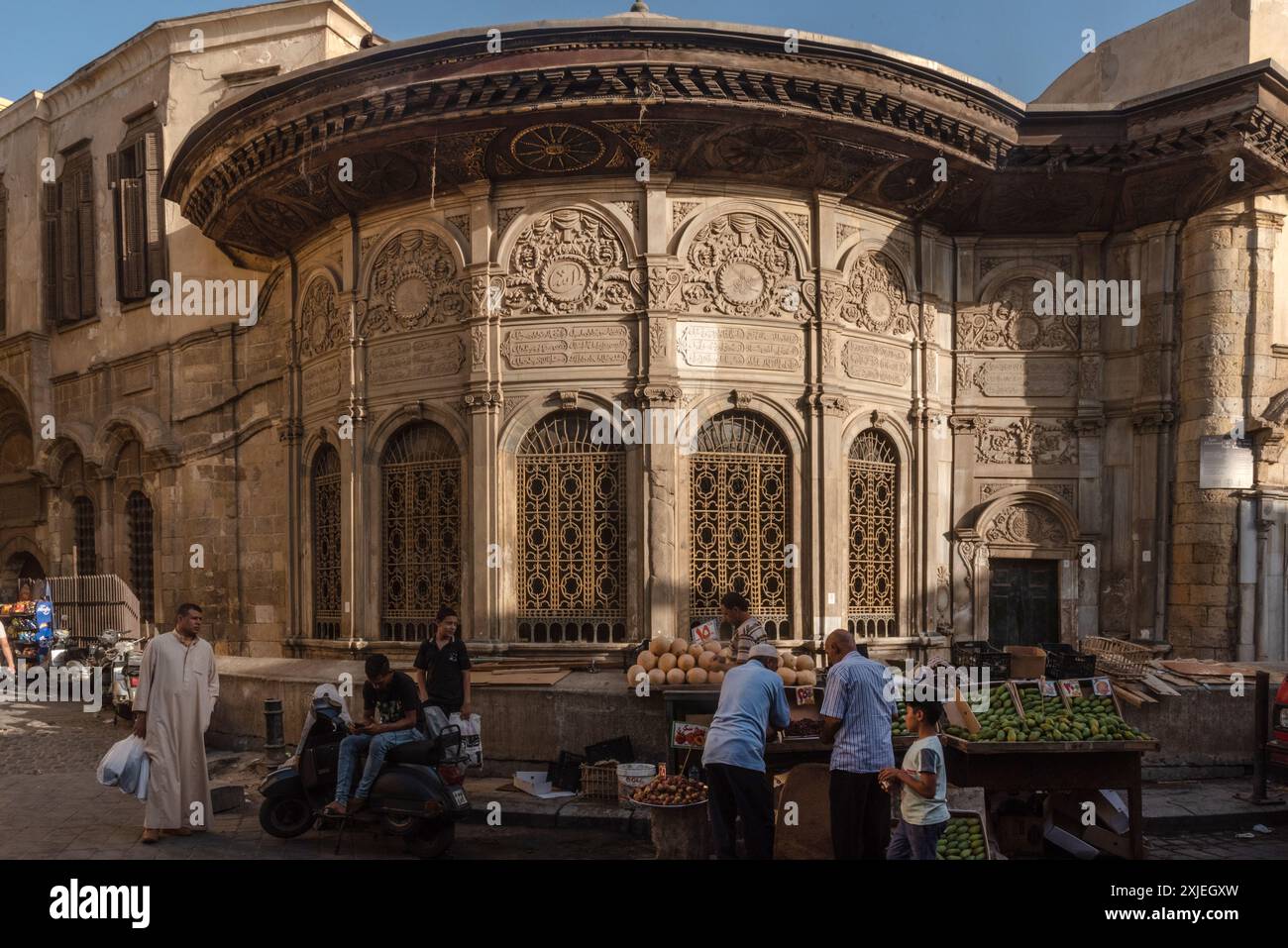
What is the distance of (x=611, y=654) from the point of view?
10.3m

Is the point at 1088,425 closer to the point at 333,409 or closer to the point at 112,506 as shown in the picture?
the point at 333,409

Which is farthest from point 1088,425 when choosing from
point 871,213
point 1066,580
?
point 871,213

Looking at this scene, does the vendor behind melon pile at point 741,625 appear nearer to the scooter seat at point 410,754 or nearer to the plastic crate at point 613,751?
the plastic crate at point 613,751

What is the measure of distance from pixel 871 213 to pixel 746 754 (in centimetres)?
818

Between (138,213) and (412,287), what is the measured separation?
25.5ft

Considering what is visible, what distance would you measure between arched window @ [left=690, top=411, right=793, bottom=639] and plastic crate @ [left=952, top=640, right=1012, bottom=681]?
2.19 metres

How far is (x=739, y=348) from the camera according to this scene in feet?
35.3

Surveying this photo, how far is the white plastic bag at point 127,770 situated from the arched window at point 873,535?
24.6 ft

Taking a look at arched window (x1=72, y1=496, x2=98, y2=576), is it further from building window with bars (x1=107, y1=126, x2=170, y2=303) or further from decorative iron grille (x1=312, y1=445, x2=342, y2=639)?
decorative iron grille (x1=312, y1=445, x2=342, y2=639)

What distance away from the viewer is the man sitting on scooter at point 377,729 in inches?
245

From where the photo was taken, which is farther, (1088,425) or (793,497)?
(1088,425)

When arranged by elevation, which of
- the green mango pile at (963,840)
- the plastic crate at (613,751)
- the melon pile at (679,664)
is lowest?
the plastic crate at (613,751)

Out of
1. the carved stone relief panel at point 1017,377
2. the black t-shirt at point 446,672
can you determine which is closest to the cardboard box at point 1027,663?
the carved stone relief panel at point 1017,377

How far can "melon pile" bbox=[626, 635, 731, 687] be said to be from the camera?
7.34m
